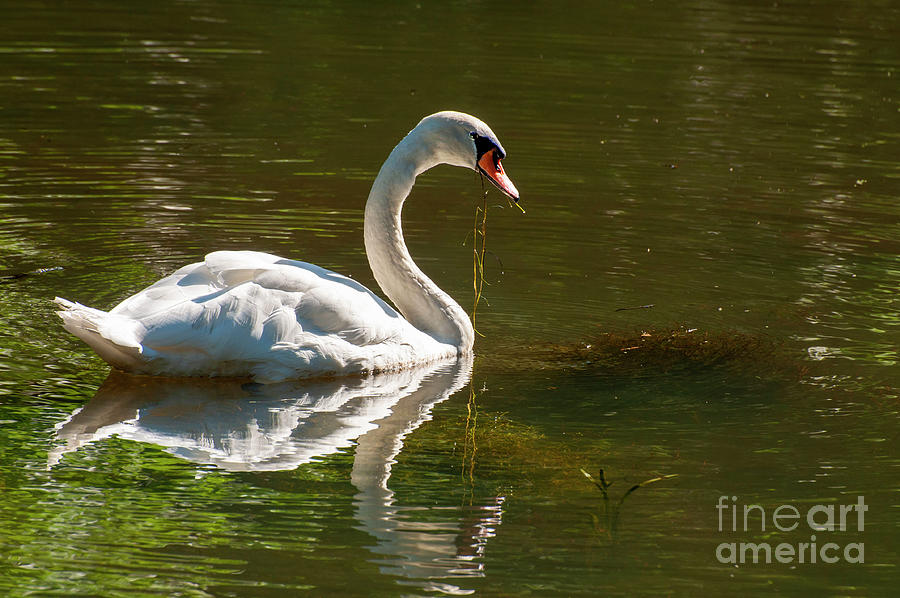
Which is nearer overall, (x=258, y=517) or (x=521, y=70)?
(x=258, y=517)

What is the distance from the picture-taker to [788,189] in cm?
1320

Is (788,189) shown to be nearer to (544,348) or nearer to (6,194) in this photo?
(544,348)

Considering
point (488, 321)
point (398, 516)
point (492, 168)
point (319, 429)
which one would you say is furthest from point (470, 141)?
point (398, 516)

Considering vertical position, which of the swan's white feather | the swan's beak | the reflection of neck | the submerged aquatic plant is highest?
the swan's beak

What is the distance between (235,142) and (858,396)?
27.9ft

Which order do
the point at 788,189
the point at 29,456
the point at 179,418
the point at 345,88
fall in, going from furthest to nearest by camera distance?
the point at 345,88
the point at 788,189
the point at 179,418
the point at 29,456

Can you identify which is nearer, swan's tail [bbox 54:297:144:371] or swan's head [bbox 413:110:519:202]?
swan's tail [bbox 54:297:144:371]

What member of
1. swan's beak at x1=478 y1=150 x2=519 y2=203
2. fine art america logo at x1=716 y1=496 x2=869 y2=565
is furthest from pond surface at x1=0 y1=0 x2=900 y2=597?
swan's beak at x1=478 y1=150 x2=519 y2=203

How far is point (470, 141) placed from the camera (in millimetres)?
8508

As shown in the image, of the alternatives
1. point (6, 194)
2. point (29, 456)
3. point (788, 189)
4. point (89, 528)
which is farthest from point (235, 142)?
point (89, 528)

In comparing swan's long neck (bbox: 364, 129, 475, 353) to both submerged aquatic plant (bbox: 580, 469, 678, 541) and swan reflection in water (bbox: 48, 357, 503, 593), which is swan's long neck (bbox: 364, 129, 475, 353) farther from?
submerged aquatic plant (bbox: 580, 469, 678, 541)

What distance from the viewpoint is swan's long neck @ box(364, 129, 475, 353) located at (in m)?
8.60

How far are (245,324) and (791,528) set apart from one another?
10.8 ft

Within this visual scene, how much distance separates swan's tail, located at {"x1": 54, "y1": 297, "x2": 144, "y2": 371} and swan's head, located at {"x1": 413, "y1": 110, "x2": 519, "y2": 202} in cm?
238
